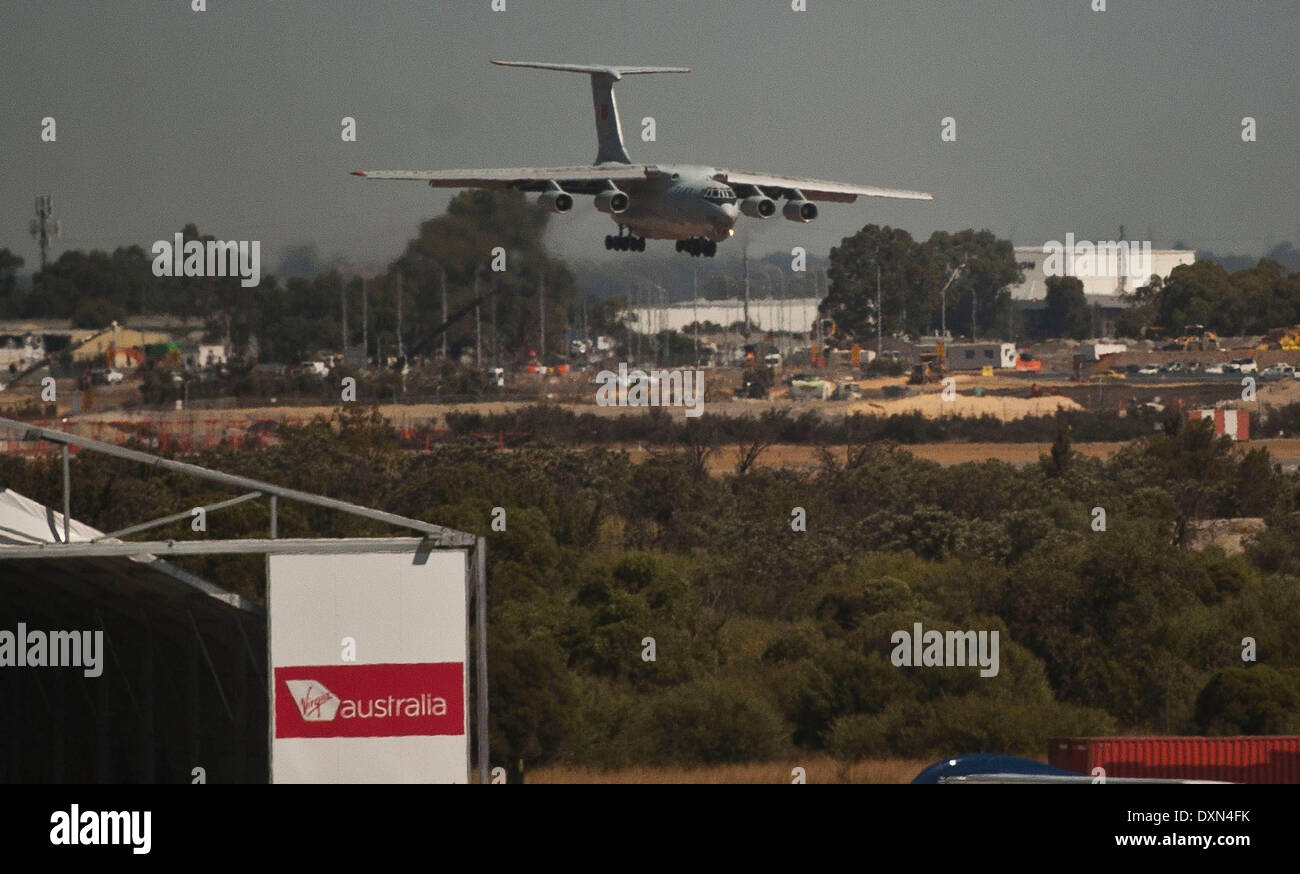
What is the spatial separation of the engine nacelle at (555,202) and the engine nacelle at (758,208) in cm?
466

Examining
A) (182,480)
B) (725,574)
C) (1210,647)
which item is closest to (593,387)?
(182,480)

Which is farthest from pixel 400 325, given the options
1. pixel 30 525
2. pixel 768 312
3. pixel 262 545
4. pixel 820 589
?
pixel 262 545

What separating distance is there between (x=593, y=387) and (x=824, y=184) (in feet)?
87.4

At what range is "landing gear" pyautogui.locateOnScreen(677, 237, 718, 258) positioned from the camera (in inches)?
1864

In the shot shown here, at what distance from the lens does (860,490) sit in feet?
182

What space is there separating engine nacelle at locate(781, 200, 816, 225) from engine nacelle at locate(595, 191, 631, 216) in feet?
13.9

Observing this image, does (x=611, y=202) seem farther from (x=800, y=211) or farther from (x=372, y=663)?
(x=372, y=663)

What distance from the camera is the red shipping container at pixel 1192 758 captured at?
850 inches

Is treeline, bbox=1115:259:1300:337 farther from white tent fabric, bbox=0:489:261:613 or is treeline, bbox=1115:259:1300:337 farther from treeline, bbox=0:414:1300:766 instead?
white tent fabric, bbox=0:489:261:613

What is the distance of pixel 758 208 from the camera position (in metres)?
46.9

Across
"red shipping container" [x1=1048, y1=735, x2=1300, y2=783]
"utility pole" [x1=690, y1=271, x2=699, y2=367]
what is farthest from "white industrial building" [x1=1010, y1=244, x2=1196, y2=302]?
A: "red shipping container" [x1=1048, y1=735, x2=1300, y2=783]

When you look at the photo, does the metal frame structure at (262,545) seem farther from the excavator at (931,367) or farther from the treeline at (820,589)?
the excavator at (931,367)

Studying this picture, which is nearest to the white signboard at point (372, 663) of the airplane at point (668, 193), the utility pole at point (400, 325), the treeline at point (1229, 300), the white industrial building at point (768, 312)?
the airplane at point (668, 193)

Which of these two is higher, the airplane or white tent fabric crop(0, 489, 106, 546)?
the airplane
